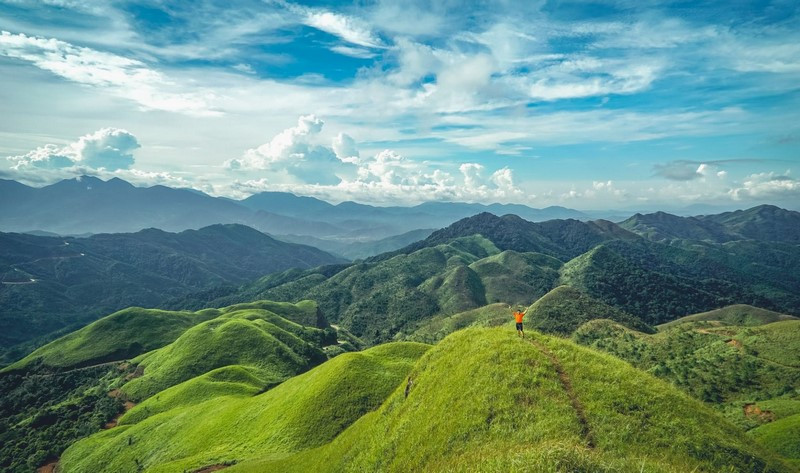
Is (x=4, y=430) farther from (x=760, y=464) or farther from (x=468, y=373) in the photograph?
(x=760, y=464)

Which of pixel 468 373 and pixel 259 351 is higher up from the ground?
pixel 468 373

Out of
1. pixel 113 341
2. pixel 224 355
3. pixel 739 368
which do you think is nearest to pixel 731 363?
pixel 739 368

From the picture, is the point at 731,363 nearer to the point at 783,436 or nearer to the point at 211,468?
the point at 783,436

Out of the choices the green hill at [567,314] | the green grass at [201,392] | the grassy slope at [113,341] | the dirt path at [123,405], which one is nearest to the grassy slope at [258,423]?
the green grass at [201,392]

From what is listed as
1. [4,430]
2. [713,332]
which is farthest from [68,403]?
[713,332]

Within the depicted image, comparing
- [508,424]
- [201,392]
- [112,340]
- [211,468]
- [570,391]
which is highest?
[570,391]

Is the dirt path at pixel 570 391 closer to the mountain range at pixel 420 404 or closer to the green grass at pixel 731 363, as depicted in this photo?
the mountain range at pixel 420 404
